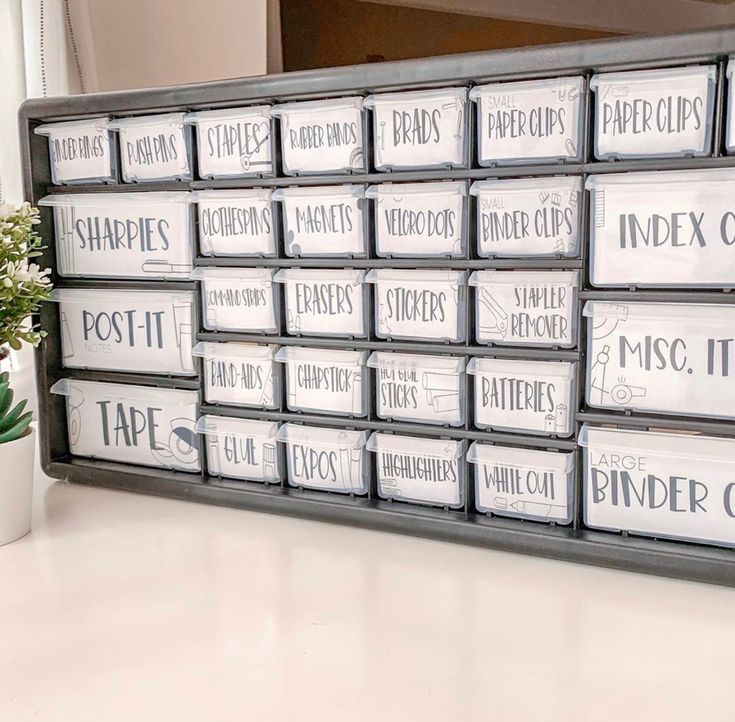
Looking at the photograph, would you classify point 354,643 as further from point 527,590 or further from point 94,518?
point 94,518

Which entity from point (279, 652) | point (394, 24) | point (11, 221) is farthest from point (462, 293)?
point (394, 24)

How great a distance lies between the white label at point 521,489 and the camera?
0.73 metres

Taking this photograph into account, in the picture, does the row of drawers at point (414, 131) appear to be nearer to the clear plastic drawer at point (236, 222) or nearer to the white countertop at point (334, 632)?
the clear plastic drawer at point (236, 222)

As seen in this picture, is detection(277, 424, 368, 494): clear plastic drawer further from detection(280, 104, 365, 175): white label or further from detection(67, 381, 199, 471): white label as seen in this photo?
detection(280, 104, 365, 175): white label

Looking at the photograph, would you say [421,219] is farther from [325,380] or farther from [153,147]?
[153,147]

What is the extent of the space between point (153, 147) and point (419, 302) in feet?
1.09

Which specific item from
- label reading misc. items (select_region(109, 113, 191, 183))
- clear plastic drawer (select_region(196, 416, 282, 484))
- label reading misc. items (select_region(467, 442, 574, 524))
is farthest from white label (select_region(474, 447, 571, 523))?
label reading misc. items (select_region(109, 113, 191, 183))

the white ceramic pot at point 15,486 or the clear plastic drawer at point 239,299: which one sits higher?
the clear plastic drawer at point 239,299

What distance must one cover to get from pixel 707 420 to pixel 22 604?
60 centimetres

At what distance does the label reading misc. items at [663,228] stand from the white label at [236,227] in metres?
0.32

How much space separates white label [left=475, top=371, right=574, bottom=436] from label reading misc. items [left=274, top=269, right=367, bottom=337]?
0.44 feet

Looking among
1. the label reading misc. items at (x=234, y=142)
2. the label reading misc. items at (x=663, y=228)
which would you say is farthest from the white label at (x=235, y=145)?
the label reading misc. items at (x=663, y=228)

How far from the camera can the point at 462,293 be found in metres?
0.74

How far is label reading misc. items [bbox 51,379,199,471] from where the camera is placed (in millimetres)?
879
